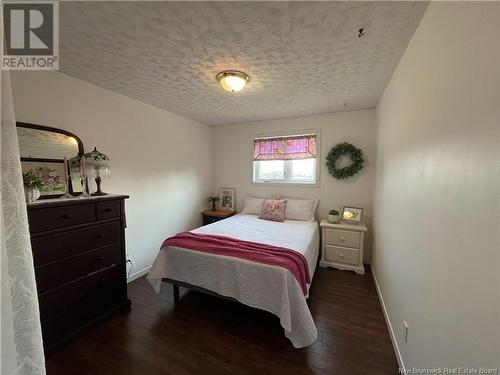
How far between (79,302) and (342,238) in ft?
9.80

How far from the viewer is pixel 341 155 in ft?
10.6

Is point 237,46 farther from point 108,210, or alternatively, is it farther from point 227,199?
point 227,199

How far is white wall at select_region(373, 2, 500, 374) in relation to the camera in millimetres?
681

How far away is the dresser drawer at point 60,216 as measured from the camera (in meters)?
1.48

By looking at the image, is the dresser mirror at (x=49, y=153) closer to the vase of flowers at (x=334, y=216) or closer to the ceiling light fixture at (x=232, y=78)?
the ceiling light fixture at (x=232, y=78)

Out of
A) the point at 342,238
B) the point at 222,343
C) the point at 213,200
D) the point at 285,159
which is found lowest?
the point at 222,343

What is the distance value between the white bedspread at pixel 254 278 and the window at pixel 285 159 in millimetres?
1377

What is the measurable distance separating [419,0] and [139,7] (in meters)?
1.56

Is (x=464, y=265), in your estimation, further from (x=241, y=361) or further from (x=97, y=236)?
(x=97, y=236)

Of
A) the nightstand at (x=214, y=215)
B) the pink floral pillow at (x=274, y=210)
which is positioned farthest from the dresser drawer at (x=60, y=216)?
the pink floral pillow at (x=274, y=210)

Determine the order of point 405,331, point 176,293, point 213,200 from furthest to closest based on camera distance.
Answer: point 213,200 < point 176,293 < point 405,331

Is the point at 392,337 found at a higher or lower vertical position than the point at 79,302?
lower

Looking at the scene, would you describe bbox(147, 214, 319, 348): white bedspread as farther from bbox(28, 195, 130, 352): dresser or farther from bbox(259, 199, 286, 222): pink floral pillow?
bbox(259, 199, 286, 222): pink floral pillow

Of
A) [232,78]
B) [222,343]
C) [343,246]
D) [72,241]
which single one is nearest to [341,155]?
[343,246]
